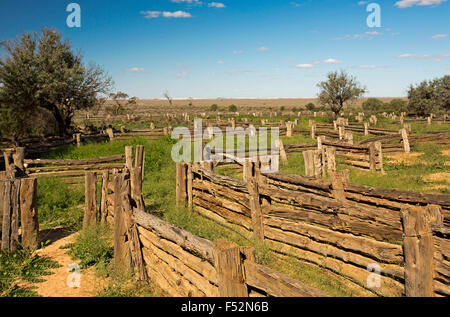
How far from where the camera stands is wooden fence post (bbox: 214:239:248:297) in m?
3.16

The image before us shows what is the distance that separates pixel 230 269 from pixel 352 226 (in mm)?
2372

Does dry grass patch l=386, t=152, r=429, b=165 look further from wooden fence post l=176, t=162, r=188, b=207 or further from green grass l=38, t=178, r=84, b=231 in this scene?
green grass l=38, t=178, r=84, b=231

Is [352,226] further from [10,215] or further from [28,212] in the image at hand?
[10,215]

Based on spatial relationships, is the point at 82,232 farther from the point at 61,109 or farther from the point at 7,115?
the point at 61,109

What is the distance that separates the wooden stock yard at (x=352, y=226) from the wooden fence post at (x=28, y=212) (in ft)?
12.2

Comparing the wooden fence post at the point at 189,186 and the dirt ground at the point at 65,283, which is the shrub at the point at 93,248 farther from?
the wooden fence post at the point at 189,186

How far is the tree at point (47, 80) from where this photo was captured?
18812mm

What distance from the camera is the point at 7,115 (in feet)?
58.6

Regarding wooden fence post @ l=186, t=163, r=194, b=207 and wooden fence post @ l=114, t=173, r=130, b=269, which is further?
wooden fence post @ l=186, t=163, r=194, b=207

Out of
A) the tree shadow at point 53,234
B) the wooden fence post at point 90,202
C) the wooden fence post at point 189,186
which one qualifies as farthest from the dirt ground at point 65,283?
the wooden fence post at point 189,186

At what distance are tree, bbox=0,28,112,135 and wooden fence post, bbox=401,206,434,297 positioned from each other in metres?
20.1

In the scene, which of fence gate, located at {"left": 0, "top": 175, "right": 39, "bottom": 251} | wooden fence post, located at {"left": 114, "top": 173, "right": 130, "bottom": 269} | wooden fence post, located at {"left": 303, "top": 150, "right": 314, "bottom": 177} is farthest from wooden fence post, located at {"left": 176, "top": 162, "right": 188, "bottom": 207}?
wooden fence post, located at {"left": 303, "top": 150, "right": 314, "bottom": 177}

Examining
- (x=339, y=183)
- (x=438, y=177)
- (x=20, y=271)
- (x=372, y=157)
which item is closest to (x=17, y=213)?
(x=20, y=271)
